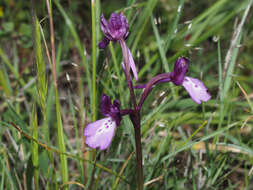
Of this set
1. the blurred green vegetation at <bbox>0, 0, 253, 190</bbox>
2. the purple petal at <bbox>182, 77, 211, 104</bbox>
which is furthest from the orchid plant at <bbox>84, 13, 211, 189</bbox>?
the blurred green vegetation at <bbox>0, 0, 253, 190</bbox>

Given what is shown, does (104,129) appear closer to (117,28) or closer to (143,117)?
(117,28)

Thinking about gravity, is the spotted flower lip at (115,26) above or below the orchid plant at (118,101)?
above

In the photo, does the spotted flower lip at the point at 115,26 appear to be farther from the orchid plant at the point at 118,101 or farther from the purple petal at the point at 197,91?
the purple petal at the point at 197,91

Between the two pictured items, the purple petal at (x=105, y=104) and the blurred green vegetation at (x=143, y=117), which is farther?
the blurred green vegetation at (x=143, y=117)

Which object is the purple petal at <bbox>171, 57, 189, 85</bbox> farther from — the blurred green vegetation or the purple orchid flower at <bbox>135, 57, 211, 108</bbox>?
the blurred green vegetation

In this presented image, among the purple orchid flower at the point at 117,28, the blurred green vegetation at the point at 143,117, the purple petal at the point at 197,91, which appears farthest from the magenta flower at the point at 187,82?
the blurred green vegetation at the point at 143,117

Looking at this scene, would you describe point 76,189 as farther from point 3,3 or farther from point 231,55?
point 3,3

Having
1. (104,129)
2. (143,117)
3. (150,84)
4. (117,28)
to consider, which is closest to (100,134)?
(104,129)
